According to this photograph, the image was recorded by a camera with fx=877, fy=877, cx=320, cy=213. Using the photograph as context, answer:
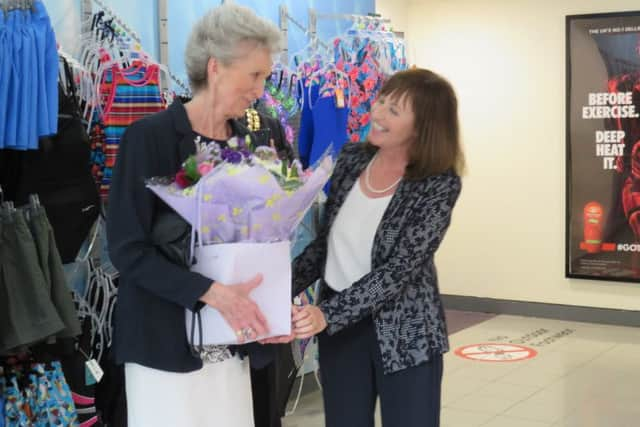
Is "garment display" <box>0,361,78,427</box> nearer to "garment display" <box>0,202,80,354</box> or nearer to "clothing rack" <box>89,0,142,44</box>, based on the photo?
"garment display" <box>0,202,80,354</box>

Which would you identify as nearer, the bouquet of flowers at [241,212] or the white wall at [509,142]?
the bouquet of flowers at [241,212]

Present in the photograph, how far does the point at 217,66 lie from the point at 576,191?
5.63 meters

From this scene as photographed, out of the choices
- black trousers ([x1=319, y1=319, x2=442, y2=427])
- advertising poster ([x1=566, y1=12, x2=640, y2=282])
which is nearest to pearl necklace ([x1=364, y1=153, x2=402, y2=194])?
black trousers ([x1=319, y1=319, x2=442, y2=427])

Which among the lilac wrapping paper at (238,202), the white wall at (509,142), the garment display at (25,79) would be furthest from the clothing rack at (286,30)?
the lilac wrapping paper at (238,202)

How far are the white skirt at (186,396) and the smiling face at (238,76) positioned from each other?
23.6 inches

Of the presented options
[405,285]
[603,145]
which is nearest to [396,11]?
[603,145]

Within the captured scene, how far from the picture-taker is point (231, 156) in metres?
1.86

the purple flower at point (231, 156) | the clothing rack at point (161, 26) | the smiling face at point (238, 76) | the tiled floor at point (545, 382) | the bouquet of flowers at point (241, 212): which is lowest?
the tiled floor at point (545, 382)

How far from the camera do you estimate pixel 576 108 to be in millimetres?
7066

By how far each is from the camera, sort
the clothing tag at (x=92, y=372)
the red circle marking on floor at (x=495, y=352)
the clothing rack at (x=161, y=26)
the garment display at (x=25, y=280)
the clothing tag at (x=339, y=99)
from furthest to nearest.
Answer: the red circle marking on floor at (x=495, y=352) < the clothing tag at (x=339, y=99) < the clothing rack at (x=161, y=26) < the clothing tag at (x=92, y=372) < the garment display at (x=25, y=280)

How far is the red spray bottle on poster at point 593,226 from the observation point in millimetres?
7078

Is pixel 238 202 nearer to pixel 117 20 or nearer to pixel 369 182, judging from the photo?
pixel 369 182

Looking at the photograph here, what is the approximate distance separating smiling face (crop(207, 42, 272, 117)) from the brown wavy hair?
56 cm

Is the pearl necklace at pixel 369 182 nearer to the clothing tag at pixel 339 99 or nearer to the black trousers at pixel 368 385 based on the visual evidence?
the black trousers at pixel 368 385
